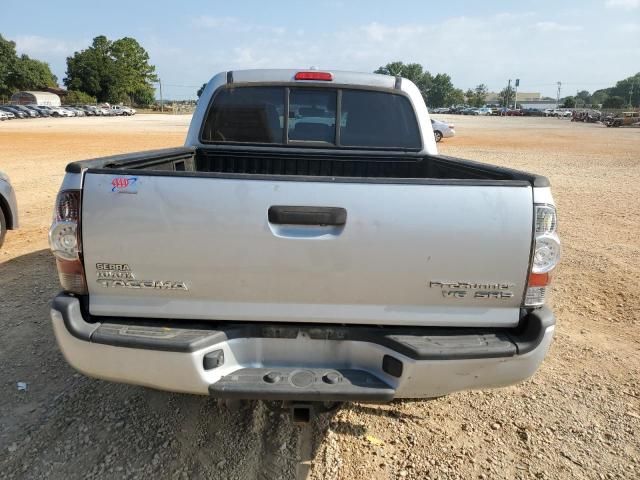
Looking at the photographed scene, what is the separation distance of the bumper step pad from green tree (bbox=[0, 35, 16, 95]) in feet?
366

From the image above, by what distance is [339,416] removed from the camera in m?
3.15

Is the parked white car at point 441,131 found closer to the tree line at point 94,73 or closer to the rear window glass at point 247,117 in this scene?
the rear window glass at point 247,117

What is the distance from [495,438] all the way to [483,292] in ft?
4.01

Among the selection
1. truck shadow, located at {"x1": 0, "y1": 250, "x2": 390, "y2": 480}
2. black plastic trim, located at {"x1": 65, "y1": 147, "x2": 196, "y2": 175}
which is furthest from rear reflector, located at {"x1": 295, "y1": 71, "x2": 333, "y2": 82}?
truck shadow, located at {"x1": 0, "y1": 250, "x2": 390, "y2": 480}

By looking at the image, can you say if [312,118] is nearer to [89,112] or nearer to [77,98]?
[89,112]

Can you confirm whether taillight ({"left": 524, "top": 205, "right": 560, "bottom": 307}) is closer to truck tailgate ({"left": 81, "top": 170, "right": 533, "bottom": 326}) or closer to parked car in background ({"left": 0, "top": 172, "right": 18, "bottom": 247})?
truck tailgate ({"left": 81, "top": 170, "right": 533, "bottom": 326})

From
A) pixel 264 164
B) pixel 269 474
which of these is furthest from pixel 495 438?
pixel 264 164

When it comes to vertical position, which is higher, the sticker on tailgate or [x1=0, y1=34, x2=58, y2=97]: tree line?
[x1=0, y1=34, x2=58, y2=97]: tree line

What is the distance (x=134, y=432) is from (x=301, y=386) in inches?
52.4

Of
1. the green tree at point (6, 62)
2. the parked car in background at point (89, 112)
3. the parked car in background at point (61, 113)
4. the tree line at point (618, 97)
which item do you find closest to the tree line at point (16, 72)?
the green tree at point (6, 62)

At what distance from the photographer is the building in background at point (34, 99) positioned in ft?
282

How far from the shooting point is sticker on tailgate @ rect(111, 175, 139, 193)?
86.9 inches

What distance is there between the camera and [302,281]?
228cm

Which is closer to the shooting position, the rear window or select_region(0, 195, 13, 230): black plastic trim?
the rear window
